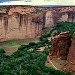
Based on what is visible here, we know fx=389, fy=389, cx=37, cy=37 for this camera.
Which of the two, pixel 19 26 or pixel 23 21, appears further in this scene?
pixel 23 21

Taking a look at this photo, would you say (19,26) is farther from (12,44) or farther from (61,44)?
(61,44)

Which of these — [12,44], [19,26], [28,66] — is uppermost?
[19,26]

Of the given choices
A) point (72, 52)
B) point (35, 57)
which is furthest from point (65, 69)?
point (35, 57)

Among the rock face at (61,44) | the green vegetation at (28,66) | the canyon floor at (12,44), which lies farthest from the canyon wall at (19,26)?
the rock face at (61,44)

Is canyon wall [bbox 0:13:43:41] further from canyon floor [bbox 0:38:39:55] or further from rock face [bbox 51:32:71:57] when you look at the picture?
rock face [bbox 51:32:71:57]

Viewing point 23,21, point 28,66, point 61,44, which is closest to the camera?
point 28,66

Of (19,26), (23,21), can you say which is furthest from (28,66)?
(23,21)

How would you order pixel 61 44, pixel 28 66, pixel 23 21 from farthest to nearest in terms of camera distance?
pixel 23 21 < pixel 61 44 < pixel 28 66

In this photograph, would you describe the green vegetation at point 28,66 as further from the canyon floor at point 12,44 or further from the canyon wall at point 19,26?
the canyon wall at point 19,26

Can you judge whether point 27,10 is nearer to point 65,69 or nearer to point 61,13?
point 61,13
